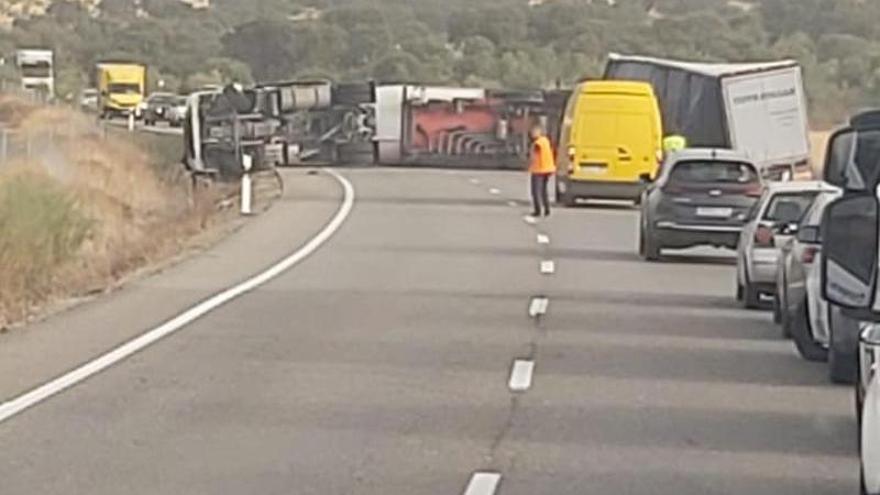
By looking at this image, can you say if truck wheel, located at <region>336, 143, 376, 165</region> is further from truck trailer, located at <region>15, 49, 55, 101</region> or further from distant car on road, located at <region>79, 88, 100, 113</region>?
distant car on road, located at <region>79, 88, 100, 113</region>

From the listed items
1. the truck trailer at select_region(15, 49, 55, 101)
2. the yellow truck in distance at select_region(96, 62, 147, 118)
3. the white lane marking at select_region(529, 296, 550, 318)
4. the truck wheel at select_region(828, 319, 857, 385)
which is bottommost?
the yellow truck in distance at select_region(96, 62, 147, 118)

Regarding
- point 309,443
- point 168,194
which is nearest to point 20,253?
point 309,443

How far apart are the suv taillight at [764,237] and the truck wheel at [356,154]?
45328mm

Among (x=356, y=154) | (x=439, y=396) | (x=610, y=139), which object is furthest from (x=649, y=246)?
(x=356, y=154)

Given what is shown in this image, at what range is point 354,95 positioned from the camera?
67.4 meters

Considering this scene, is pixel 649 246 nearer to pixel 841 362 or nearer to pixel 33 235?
pixel 33 235

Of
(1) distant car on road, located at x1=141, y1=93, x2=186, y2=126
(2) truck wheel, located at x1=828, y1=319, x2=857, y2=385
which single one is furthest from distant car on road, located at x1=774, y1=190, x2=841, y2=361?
(1) distant car on road, located at x1=141, y1=93, x2=186, y2=126

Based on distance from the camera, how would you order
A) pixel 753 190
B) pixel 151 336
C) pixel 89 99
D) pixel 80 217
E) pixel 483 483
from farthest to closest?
pixel 89 99 → pixel 753 190 → pixel 80 217 → pixel 151 336 → pixel 483 483

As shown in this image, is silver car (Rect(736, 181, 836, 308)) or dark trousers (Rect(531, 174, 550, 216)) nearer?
silver car (Rect(736, 181, 836, 308))

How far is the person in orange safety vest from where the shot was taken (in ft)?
139

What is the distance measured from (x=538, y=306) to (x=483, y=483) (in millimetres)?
11831

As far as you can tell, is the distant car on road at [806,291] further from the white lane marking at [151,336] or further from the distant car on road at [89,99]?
the distant car on road at [89,99]

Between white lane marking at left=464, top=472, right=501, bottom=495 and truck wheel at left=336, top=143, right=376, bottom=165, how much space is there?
186 feet

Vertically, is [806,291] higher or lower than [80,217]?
higher
